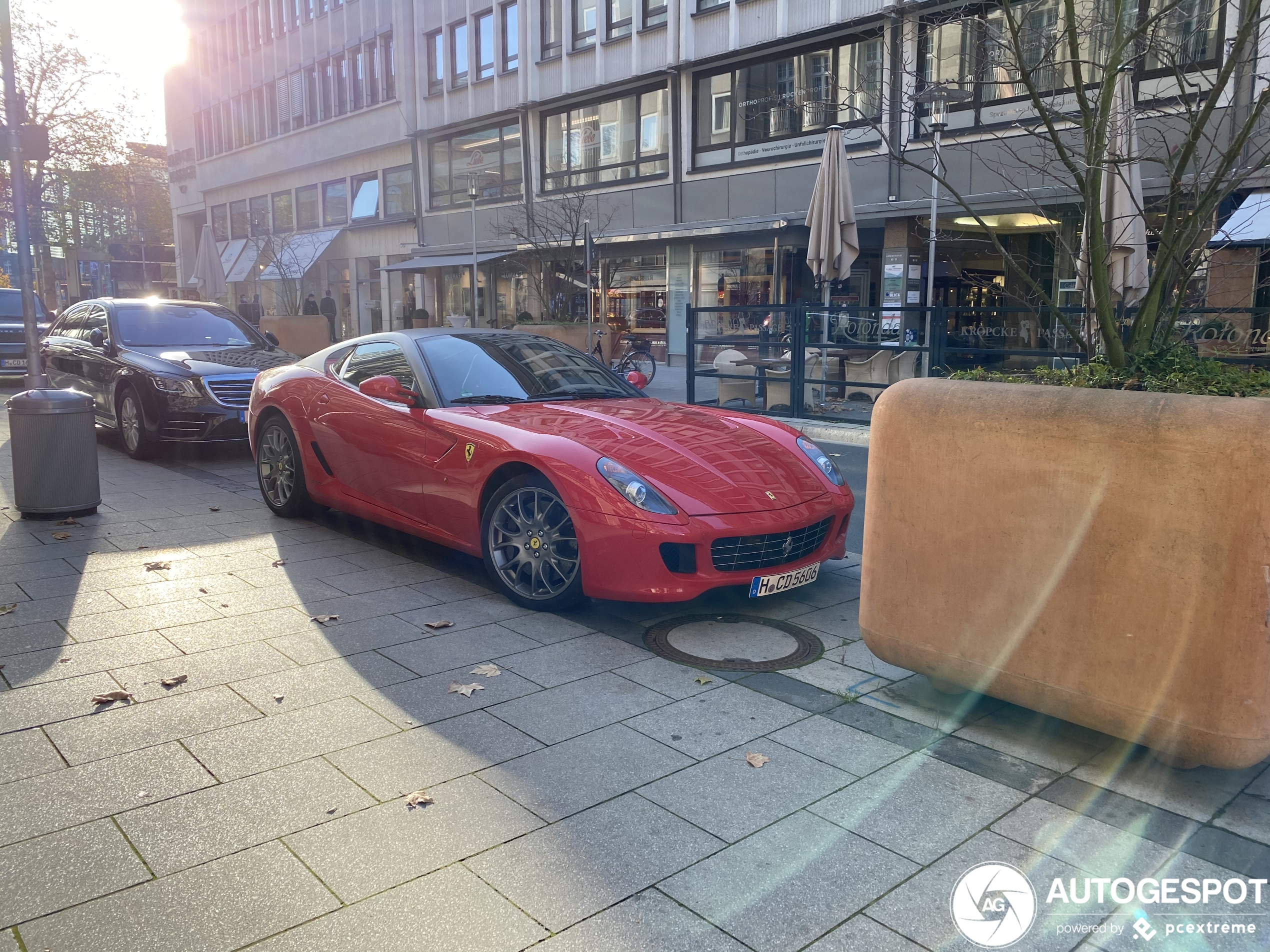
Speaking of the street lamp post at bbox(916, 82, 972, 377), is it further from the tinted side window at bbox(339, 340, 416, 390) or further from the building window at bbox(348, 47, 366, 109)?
the building window at bbox(348, 47, 366, 109)

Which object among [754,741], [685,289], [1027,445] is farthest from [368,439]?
[685,289]

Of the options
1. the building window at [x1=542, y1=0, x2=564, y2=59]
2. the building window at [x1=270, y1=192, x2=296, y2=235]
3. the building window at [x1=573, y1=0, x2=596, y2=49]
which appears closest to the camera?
the building window at [x1=573, y1=0, x2=596, y2=49]

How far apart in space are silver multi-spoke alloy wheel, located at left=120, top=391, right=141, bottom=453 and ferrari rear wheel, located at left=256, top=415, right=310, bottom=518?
3.47m

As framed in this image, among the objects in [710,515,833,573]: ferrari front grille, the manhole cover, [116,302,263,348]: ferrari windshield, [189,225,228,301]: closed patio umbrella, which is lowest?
the manhole cover

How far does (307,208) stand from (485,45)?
14.3 m

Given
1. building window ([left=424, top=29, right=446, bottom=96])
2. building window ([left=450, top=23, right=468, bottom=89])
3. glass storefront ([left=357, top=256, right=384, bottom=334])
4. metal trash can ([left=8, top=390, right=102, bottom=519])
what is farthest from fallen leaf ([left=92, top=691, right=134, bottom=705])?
glass storefront ([left=357, top=256, right=384, bottom=334])

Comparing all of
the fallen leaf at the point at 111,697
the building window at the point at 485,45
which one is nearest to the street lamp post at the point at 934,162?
the fallen leaf at the point at 111,697

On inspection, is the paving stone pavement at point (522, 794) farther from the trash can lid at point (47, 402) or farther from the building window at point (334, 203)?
the building window at point (334, 203)

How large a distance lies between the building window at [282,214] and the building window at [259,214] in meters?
0.58

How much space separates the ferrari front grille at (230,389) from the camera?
988 centimetres

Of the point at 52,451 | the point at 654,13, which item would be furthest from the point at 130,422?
the point at 654,13

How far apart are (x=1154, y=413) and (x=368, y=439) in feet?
14.8

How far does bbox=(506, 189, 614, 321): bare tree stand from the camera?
21.8m

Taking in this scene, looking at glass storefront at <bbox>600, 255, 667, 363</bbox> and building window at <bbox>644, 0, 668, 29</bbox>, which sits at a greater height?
building window at <bbox>644, 0, 668, 29</bbox>
